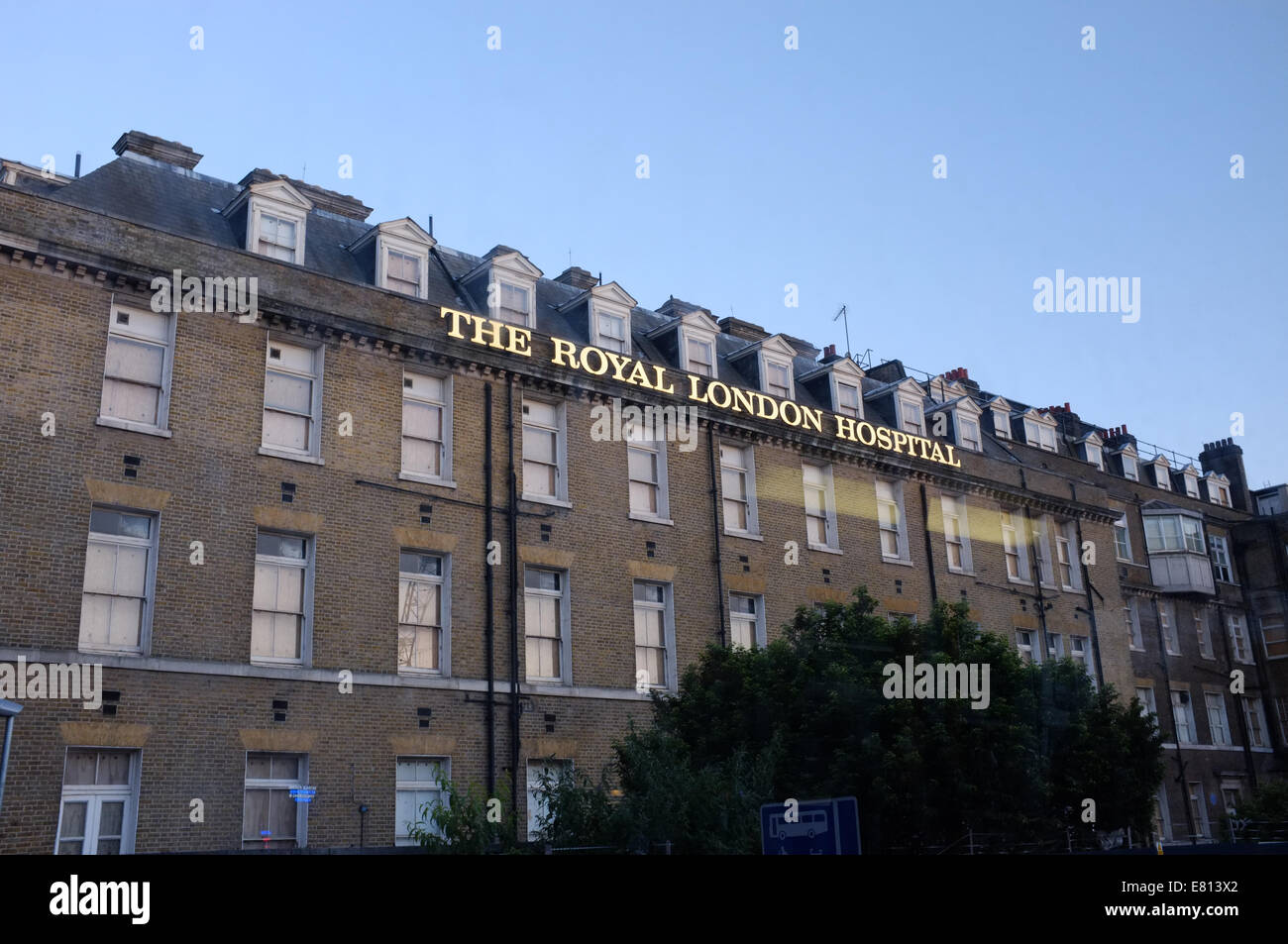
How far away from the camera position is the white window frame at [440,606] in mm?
23609

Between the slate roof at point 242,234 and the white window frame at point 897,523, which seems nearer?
the slate roof at point 242,234

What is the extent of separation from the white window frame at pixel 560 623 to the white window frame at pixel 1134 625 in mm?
27593

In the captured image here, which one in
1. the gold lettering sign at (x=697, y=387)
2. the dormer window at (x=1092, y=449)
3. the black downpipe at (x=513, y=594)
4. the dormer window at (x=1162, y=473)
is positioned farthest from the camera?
the dormer window at (x=1162, y=473)

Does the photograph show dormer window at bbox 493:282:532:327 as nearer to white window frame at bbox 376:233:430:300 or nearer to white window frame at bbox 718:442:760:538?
white window frame at bbox 376:233:430:300

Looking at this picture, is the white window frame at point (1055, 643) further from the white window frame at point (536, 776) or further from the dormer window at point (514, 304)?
the dormer window at point (514, 304)

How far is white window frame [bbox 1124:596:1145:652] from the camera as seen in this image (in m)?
45.2

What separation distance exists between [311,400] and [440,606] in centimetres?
499

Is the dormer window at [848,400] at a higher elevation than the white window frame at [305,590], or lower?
higher

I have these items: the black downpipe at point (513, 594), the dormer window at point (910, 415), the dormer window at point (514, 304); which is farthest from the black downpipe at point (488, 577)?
the dormer window at point (910, 415)

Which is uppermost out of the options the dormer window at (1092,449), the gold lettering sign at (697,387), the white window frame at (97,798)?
the dormer window at (1092,449)

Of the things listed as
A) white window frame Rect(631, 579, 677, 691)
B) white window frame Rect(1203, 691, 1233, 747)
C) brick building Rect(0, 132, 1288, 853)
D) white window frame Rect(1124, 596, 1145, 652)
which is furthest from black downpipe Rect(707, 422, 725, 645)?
white window frame Rect(1203, 691, 1233, 747)

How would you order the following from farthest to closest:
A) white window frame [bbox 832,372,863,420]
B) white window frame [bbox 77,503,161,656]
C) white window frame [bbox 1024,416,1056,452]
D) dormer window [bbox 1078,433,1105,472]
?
dormer window [bbox 1078,433,1105,472] → white window frame [bbox 1024,416,1056,452] → white window frame [bbox 832,372,863,420] → white window frame [bbox 77,503,161,656]

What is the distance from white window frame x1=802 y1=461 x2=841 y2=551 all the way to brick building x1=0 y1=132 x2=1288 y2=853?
0.10 meters

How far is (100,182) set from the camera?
24.4 meters
